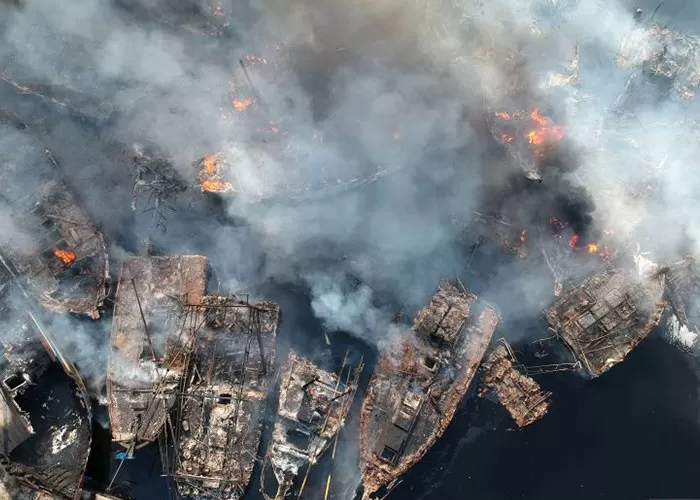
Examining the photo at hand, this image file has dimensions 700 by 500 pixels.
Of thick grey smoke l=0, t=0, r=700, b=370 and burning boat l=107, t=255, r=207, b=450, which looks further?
thick grey smoke l=0, t=0, r=700, b=370

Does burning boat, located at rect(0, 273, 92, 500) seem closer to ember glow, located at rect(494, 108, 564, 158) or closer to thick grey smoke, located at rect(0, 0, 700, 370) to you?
thick grey smoke, located at rect(0, 0, 700, 370)

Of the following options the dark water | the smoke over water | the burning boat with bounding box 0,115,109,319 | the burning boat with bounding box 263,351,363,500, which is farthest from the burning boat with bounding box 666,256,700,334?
the burning boat with bounding box 0,115,109,319

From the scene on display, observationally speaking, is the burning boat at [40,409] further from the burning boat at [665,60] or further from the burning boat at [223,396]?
the burning boat at [665,60]

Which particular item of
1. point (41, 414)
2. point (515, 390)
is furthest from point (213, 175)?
point (515, 390)

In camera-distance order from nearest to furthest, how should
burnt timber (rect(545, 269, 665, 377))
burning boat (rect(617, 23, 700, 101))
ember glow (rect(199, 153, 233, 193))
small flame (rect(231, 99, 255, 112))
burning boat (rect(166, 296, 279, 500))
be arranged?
burning boat (rect(166, 296, 279, 500)) → burnt timber (rect(545, 269, 665, 377)) → ember glow (rect(199, 153, 233, 193)) → small flame (rect(231, 99, 255, 112)) → burning boat (rect(617, 23, 700, 101))

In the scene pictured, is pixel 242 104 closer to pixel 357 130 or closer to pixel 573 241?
pixel 357 130

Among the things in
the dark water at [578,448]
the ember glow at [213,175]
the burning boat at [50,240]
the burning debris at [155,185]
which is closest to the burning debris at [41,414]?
the burning boat at [50,240]

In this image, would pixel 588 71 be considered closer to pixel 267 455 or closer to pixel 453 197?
pixel 453 197
